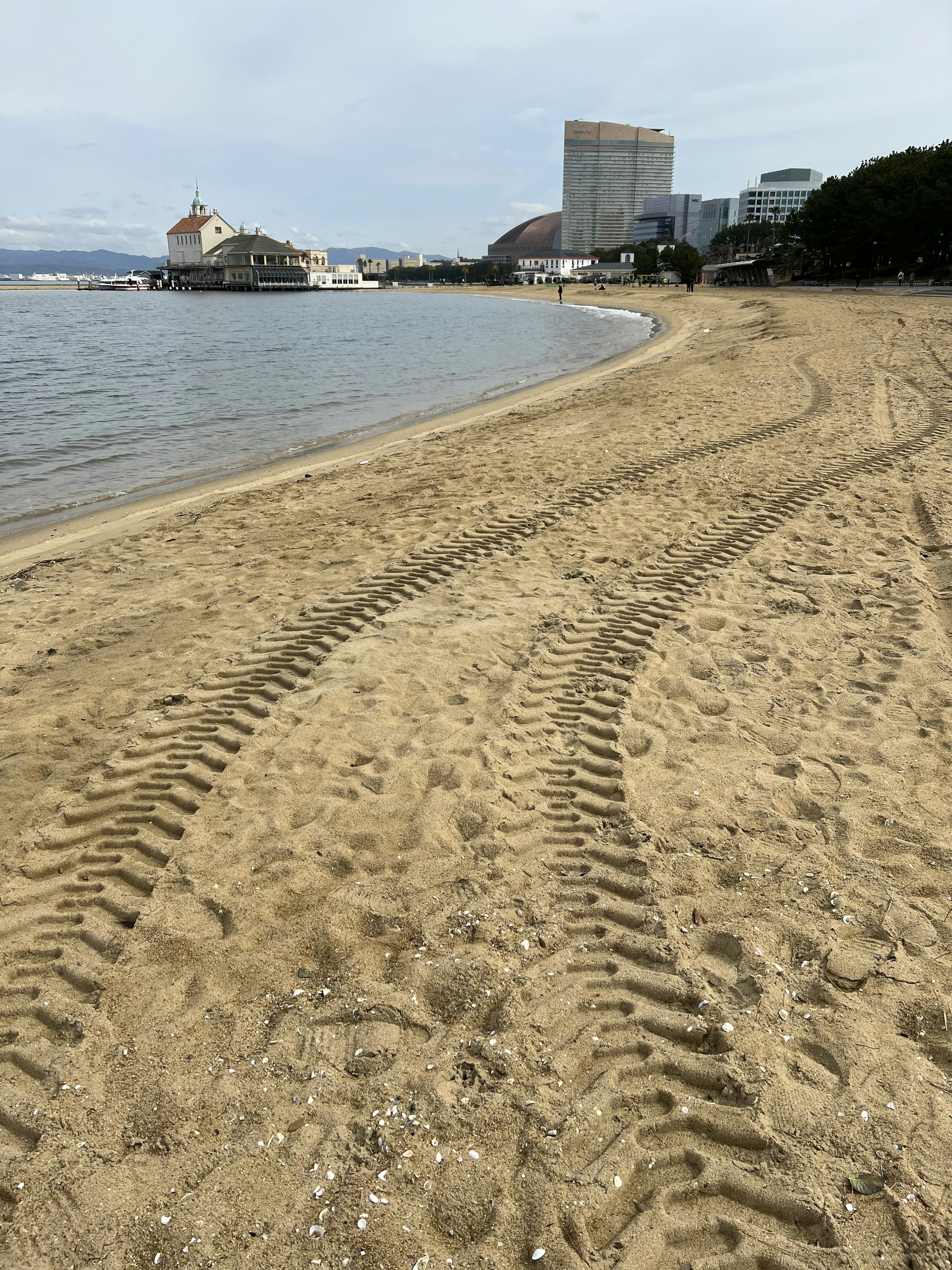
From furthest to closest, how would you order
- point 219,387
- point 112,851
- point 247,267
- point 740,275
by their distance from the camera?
point 247,267
point 740,275
point 219,387
point 112,851

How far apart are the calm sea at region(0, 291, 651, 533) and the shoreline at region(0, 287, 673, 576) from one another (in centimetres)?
24

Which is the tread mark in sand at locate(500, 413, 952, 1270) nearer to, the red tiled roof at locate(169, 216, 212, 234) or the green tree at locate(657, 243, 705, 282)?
the green tree at locate(657, 243, 705, 282)

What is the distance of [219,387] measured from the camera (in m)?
20.8

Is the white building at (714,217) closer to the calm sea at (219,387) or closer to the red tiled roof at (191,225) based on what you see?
the red tiled roof at (191,225)

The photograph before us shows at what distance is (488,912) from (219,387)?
20.7m

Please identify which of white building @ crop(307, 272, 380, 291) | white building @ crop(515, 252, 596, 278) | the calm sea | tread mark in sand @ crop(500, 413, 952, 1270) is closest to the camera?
tread mark in sand @ crop(500, 413, 952, 1270)

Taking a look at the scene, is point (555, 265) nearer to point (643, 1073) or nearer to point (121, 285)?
point (121, 285)

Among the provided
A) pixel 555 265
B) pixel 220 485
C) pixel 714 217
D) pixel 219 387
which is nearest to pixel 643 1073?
pixel 220 485

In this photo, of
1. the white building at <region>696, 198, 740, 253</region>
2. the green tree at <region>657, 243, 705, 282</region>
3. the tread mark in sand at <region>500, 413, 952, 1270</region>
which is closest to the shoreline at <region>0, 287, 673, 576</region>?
the tread mark in sand at <region>500, 413, 952, 1270</region>

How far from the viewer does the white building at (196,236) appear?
447 feet

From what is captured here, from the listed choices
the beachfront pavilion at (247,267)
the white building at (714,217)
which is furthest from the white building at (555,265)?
the beachfront pavilion at (247,267)

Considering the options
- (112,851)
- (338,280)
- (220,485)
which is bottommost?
(112,851)

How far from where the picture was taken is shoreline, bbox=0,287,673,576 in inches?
344

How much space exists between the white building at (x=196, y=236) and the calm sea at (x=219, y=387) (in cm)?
9801
